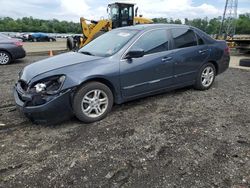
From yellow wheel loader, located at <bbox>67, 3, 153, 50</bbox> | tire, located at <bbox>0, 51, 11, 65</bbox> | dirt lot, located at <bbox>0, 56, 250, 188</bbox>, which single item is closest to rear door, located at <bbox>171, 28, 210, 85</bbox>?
dirt lot, located at <bbox>0, 56, 250, 188</bbox>

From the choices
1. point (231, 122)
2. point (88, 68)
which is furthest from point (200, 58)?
point (88, 68)

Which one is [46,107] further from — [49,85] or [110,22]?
[110,22]

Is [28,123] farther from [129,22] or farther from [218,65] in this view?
→ [129,22]

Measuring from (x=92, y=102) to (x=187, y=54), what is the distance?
253cm

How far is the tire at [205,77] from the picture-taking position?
632 cm

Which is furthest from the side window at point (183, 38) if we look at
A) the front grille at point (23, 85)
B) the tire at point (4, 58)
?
the tire at point (4, 58)

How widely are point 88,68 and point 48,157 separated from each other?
5.34 ft

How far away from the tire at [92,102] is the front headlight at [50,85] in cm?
31

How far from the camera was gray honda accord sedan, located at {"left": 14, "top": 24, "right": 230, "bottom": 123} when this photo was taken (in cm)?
420

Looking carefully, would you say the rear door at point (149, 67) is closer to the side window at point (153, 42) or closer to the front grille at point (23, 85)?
the side window at point (153, 42)

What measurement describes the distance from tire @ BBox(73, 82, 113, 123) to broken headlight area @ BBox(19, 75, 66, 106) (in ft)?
1.07

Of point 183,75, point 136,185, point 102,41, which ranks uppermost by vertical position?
point 102,41

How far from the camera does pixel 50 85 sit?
422 cm

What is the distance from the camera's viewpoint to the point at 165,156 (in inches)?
138
